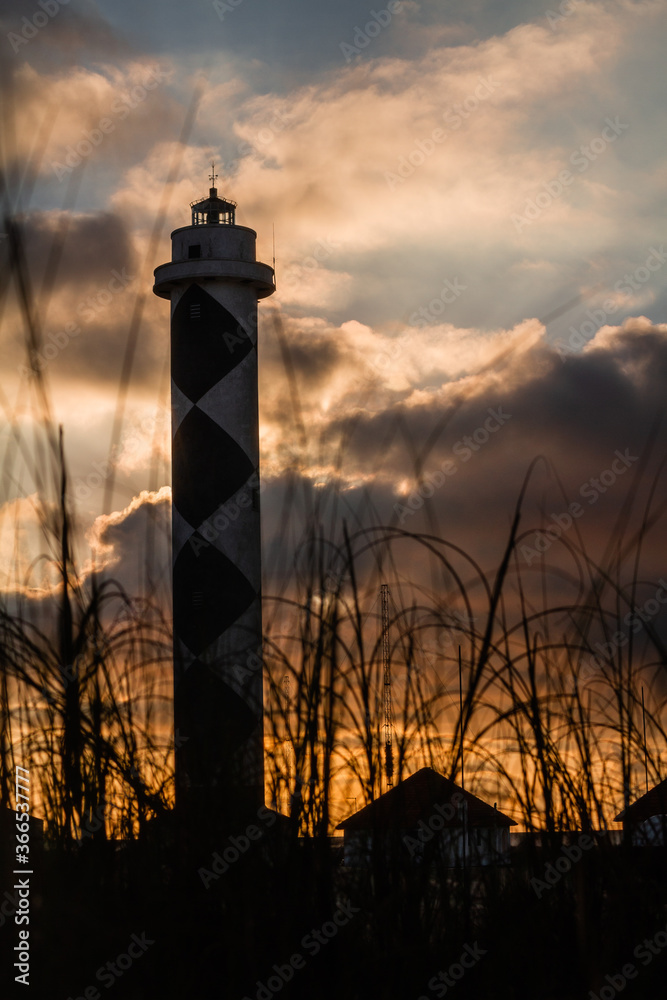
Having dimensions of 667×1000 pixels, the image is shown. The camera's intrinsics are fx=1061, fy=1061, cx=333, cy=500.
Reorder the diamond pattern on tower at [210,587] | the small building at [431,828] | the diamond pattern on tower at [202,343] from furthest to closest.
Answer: the diamond pattern on tower at [202,343]
the diamond pattern on tower at [210,587]
the small building at [431,828]

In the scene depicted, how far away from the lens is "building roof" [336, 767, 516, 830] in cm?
190

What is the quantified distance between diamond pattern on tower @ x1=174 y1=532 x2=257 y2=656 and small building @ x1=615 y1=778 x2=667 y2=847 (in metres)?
7.50

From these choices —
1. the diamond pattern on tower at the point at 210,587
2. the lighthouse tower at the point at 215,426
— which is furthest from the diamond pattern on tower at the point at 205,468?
the diamond pattern on tower at the point at 210,587

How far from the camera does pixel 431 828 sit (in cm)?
193

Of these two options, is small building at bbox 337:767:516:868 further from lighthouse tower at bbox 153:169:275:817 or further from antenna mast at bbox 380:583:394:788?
lighthouse tower at bbox 153:169:275:817

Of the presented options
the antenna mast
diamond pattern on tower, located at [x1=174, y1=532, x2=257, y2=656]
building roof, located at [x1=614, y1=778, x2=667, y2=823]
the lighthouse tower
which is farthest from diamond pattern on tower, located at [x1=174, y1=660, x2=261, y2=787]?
diamond pattern on tower, located at [x1=174, y1=532, x2=257, y2=656]

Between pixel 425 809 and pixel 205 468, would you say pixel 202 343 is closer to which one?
pixel 205 468

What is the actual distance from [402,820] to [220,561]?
7928 mm

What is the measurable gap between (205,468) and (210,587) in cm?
109

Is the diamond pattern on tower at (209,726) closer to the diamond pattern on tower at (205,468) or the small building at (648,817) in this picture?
the small building at (648,817)

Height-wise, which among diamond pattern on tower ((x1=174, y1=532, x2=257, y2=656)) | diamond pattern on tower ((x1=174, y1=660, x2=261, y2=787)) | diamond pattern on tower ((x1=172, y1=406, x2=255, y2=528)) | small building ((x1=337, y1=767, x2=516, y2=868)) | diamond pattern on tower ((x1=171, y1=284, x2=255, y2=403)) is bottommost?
small building ((x1=337, y1=767, x2=516, y2=868))

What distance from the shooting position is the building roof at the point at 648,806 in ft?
6.66

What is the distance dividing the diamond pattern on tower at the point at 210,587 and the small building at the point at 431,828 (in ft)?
24.5

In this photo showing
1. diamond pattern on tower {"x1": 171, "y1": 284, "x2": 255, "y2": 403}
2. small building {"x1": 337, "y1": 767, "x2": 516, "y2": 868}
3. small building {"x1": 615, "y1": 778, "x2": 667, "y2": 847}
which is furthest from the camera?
diamond pattern on tower {"x1": 171, "y1": 284, "x2": 255, "y2": 403}
